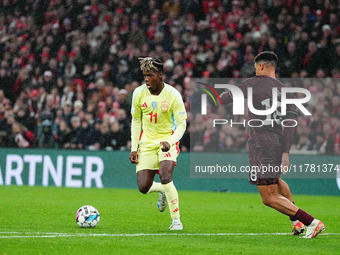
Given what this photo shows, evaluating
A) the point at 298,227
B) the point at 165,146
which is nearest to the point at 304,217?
the point at 298,227

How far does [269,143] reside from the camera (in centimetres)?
904

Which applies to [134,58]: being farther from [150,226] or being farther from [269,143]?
[269,143]

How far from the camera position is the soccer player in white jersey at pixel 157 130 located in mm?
9820

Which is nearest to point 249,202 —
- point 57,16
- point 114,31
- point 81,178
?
point 81,178

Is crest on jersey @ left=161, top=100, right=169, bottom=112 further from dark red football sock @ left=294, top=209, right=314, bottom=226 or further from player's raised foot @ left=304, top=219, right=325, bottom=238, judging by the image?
player's raised foot @ left=304, top=219, right=325, bottom=238

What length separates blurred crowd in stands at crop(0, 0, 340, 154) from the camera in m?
19.3

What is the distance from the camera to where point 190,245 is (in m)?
8.17

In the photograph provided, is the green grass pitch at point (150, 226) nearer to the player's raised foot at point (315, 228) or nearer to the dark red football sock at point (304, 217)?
the player's raised foot at point (315, 228)

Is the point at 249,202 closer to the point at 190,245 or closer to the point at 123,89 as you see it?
the point at 123,89

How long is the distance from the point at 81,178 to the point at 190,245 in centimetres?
1148

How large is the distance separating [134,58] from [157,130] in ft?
38.4

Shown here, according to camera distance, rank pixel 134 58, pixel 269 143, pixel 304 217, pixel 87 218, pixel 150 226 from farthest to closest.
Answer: pixel 134 58
pixel 150 226
pixel 87 218
pixel 269 143
pixel 304 217

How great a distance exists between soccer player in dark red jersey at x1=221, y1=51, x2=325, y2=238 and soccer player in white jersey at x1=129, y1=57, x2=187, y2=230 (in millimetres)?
976

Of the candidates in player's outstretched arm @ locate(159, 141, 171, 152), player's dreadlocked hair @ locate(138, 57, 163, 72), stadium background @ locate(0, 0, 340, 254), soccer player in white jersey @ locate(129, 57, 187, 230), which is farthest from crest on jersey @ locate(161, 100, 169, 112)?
stadium background @ locate(0, 0, 340, 254)
